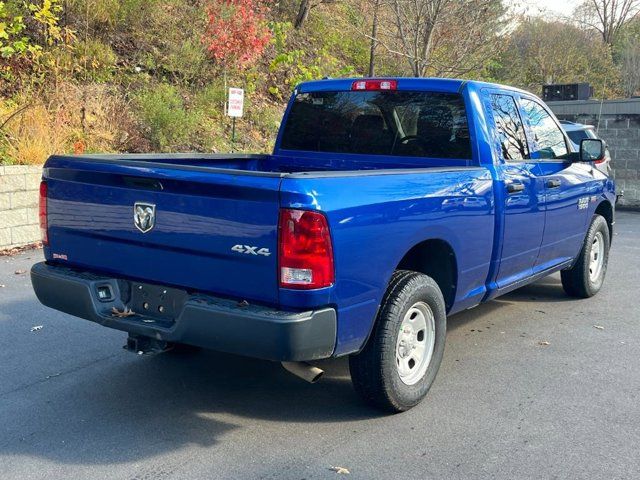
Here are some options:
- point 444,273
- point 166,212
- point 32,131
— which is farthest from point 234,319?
point 32,131

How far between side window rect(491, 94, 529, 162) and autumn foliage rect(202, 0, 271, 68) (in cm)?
1107

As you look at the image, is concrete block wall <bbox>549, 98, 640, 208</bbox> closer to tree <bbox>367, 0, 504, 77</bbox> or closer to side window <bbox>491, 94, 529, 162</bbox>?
tree <bbox>367, 0, 504, 77</bbox>

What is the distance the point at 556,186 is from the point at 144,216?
11.7ft

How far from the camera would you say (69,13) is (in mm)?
14125

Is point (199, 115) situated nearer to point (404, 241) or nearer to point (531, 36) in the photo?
point (404, 241)

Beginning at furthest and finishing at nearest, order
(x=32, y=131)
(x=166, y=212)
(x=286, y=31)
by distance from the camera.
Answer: (x=286, y=31) → (x=32, y=131) → (x=166, y=212)

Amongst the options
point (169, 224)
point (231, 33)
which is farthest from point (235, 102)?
point (169, 224)

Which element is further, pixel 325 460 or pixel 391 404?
pixel 391 404

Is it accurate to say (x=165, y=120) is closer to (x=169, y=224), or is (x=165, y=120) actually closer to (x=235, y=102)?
(x=235, y=102)

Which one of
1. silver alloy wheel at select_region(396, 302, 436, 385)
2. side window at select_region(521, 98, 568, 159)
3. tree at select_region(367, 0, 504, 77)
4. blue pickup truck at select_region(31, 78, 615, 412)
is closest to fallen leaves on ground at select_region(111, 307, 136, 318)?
blue pickup truck at select_region(31, 78, 615, 412)

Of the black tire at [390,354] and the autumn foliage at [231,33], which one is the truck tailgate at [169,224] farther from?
the autumn foliage at [231,33]

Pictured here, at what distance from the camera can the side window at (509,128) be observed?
17.6 ft

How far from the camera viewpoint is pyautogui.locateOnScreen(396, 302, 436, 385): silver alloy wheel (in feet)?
14.0

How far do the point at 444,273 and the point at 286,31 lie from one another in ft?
57.6
